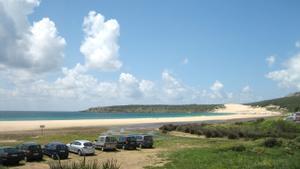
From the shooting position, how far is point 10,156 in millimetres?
34125

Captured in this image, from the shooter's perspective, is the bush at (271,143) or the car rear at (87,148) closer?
the car rear at (87,148)

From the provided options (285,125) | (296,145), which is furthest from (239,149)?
(285,125)

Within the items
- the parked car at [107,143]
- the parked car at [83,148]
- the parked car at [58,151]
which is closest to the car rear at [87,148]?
the parked car at [83,148]

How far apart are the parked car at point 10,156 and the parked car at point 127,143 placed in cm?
1537

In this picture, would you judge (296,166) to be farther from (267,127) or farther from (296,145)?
(267,127)

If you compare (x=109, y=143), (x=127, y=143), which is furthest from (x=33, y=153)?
(x=127, y=143)

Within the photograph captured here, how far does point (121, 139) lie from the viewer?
48812 mm

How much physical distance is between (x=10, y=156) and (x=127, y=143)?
16.4m

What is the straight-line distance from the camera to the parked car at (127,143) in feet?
157

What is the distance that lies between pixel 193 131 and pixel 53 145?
40.1 m

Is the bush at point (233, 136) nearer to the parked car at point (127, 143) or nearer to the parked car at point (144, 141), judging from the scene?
the parked car at point (144, 141)

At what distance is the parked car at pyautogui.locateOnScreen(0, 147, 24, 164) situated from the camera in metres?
33.9

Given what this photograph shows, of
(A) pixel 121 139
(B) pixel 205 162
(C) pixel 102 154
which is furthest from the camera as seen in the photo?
(A) pixel 121 139

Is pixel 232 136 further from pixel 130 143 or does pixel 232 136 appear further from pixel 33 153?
pixel 33 153
